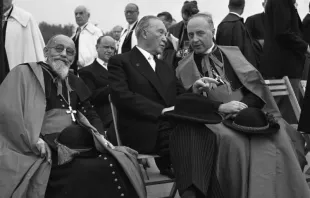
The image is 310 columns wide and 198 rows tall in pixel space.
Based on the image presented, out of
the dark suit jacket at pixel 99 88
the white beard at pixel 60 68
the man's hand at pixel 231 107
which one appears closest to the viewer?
the man's hand at pixel 231 107

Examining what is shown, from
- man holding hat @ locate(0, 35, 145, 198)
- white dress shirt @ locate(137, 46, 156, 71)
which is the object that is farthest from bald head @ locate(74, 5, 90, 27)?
man holding hat @ locate(0, 35, 145, 198)

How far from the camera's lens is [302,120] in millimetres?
4977

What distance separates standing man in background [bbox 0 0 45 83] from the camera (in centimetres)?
616

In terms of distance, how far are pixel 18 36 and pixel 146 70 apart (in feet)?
6.18

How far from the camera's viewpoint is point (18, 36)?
6215mm

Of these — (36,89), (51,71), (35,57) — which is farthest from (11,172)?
Result: (35,57)

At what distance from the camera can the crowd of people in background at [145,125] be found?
4164mm

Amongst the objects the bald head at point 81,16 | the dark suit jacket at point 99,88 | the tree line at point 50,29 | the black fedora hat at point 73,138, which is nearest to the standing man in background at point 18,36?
the dark suit jacket at point 99,88

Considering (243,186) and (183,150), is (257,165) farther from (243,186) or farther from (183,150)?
(183,150)

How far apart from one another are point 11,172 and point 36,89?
83 centimetres

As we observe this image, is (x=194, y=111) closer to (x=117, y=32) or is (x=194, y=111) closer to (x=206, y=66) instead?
(x=206, y=66)

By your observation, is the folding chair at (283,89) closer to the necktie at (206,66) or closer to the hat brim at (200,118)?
the necktie at (206,66)

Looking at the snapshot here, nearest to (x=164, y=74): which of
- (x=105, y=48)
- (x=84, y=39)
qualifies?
(x=105, y=48)

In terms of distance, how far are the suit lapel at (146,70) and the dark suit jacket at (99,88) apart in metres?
1.59
